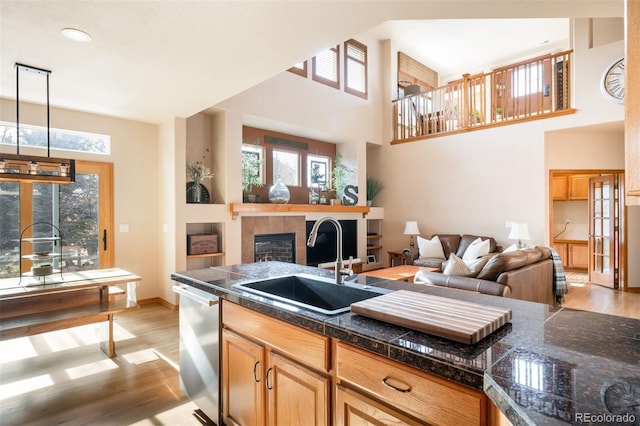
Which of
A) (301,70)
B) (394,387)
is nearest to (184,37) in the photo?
(394,387)

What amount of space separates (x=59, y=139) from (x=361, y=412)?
4881 millimetres

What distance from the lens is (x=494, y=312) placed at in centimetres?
123

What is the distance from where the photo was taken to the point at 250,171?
5488mm

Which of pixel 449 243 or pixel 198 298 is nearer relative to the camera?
pixel 198 298

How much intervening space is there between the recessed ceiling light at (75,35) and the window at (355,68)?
16.9ft

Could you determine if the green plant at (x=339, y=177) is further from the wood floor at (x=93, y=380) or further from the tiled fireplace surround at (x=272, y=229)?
the wood floor at (x=93, y=380)

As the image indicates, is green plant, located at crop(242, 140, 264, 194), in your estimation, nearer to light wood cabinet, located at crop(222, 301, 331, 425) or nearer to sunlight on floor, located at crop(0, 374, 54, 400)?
sunlight on floor, located at crop(0, 374, 54, 400)

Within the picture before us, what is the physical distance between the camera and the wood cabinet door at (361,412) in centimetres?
107

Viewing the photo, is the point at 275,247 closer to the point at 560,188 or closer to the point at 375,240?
the point at 375,240

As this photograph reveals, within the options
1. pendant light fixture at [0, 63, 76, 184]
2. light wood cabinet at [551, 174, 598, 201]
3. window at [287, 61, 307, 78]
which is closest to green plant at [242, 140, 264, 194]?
window at [287, 61, 307, 78]

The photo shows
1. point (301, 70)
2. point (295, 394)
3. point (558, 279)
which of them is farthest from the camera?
point (301, 70)

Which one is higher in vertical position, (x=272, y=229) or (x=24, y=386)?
(x=272, y=229)

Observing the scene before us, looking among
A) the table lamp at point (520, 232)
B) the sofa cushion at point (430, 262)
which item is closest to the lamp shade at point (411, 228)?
the sofa cushion at point (430, 262)

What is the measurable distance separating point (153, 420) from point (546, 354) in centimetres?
227
